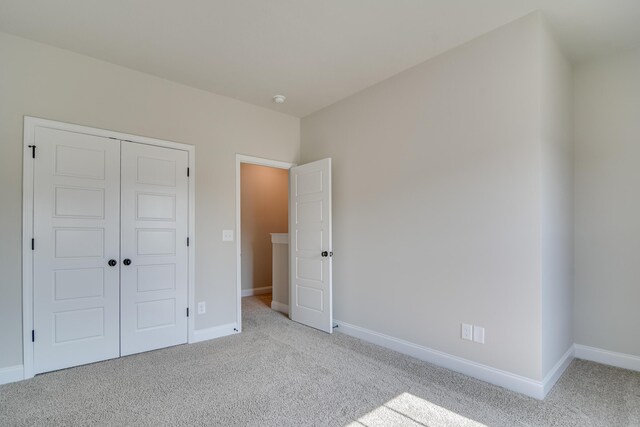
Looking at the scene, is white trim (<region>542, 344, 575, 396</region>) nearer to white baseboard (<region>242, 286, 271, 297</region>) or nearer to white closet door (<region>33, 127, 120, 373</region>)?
white closet door (<region>33, 127, 120, 373</region>)

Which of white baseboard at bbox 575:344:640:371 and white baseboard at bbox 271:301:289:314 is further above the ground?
white baseboard at bbox 575:344:640:371

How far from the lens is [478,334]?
8.53 feet

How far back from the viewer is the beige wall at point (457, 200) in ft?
7.79

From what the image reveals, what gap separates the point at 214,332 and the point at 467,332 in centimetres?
261

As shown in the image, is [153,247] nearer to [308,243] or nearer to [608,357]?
[308,243]

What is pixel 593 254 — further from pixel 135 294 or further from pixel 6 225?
pixel 6 225

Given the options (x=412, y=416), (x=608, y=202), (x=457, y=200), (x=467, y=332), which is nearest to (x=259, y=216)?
(x=457, y=200)

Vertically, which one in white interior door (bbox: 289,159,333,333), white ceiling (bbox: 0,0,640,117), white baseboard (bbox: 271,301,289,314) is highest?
white ceiling (bbox: 0,0,640,117)

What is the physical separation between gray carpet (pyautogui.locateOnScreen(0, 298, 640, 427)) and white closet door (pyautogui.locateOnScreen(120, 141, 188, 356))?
0.26m

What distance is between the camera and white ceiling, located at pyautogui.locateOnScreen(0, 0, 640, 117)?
7.45 feet

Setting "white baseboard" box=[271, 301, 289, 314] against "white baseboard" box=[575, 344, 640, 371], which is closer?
"white baseboard" box=[575, 344, 640, 371]

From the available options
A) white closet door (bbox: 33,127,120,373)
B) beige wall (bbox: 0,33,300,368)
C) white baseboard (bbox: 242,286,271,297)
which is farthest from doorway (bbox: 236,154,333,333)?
white baseboard (bbox: 242,286,271,297)

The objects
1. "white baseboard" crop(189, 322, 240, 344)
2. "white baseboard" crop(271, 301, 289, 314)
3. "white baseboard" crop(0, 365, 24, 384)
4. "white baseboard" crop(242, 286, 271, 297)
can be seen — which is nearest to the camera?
"white baseboard" crop(0, 365, 24, 384)

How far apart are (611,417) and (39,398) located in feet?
12.7
